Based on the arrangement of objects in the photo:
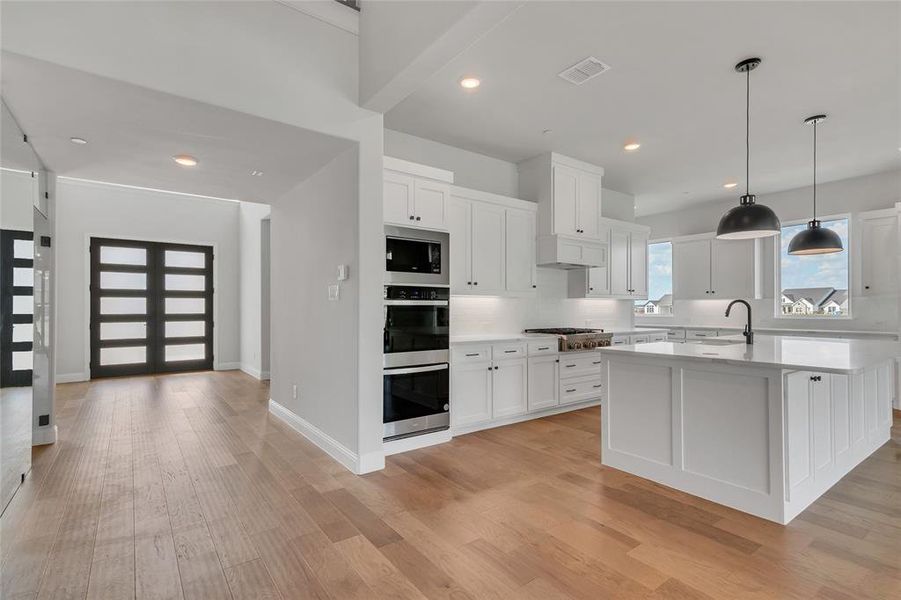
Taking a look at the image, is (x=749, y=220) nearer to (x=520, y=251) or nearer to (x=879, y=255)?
(x=520, y=251)

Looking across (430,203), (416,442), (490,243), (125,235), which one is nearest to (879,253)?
(490,243)

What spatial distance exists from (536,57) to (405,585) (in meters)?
3.27

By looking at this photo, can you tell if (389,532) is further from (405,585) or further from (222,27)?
(222,27)

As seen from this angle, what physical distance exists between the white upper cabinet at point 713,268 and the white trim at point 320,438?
236 inches

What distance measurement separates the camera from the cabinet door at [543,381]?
4.70 meters

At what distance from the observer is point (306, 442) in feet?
13.0

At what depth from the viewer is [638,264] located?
253 inches

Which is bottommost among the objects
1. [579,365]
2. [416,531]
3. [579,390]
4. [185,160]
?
[416,531]

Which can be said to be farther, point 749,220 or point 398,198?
point 398,198

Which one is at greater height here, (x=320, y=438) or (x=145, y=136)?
(x=145, y=136)

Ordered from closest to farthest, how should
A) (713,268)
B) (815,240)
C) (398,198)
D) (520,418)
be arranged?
(398,198) < (815,240) < (520,418) < (713,268)

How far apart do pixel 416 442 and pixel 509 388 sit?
1154mm

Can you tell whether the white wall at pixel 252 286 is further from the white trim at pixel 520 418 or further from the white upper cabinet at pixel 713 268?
the white upper cabinet at pixel 713 268

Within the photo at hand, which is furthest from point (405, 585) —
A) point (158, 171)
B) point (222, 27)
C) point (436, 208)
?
point (158, 171)
